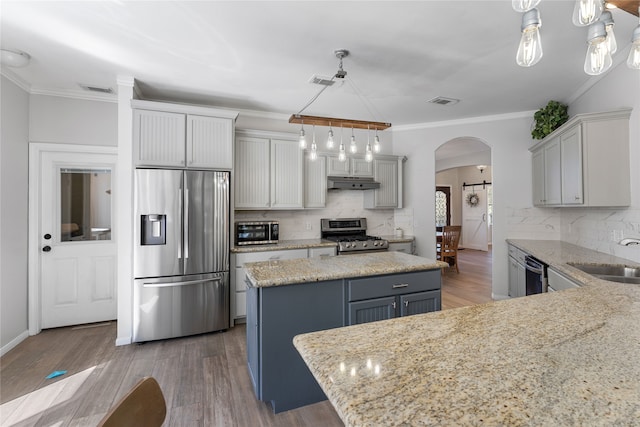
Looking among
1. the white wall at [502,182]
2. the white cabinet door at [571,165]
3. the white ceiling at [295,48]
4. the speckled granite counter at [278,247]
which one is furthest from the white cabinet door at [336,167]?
the white cabinet door at [571,165]

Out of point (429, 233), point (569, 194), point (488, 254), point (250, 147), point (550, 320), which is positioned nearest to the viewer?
point (550, 320)

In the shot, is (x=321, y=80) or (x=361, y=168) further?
(x=361, y=168)

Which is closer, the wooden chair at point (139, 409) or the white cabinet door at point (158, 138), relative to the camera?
the wooden chair at point (139, 409)

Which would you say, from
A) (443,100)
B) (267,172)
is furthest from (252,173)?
(443,100)

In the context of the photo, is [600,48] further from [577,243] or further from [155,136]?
[155,136]

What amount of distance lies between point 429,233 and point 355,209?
3.98 ft

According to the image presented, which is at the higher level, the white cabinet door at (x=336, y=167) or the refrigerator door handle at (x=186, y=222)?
the white cabinet door at (x=336, y=167)

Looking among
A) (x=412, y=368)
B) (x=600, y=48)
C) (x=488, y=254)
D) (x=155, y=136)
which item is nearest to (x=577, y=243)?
(x=600, y=48)

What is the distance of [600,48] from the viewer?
1.25m

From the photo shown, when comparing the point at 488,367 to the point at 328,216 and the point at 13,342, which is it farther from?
the point at 13,342

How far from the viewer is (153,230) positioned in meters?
3.10

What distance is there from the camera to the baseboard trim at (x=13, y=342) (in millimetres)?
2850

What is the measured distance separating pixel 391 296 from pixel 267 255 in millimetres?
1814

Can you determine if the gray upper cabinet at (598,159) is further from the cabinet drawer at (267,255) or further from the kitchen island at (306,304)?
the cabinet drawer at (267,255)
